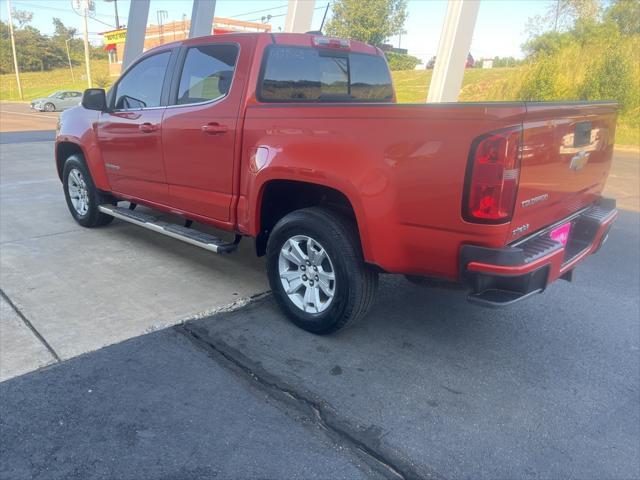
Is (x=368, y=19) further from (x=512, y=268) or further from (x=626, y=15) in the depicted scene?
(x=512, y=268)

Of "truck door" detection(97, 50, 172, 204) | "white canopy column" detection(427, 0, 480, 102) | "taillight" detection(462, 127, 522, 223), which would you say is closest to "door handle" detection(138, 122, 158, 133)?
"truck door" detection(97, 50, 172, 204)

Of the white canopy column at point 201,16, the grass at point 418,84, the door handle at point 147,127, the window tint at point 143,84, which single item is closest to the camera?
the door handle at point 147,127

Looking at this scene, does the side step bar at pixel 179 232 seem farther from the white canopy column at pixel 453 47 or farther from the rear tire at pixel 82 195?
the white canopy column at pixel 453 47

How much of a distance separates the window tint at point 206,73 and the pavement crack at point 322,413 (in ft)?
6.11

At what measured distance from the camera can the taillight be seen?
2.36m

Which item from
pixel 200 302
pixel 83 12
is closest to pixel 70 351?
pixel 200 302

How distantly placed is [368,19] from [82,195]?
141 ft

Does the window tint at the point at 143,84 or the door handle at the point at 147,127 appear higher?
the window tint at the point at 143,84

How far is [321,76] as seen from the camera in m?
4.06

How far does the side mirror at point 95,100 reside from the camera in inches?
194

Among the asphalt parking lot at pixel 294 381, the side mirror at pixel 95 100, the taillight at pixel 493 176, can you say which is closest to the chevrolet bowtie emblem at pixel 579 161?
the taillight at pixel 493 176

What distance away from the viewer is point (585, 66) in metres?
18.7

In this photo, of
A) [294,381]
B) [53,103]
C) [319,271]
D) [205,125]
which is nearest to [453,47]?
[205,125]

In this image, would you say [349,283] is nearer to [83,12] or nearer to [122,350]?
[122,350]
